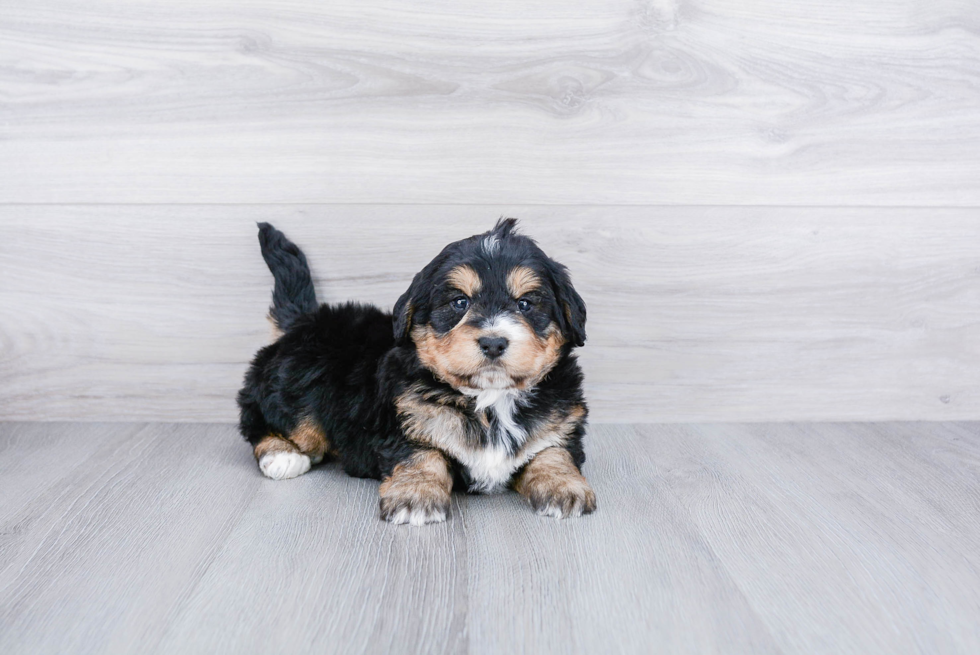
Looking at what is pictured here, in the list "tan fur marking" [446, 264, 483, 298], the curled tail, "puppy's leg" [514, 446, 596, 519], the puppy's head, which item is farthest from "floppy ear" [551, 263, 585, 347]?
the curled tail

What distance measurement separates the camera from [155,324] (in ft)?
8.80

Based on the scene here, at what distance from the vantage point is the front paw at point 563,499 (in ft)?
6.29

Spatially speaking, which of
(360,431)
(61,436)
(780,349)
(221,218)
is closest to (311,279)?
(221,218)

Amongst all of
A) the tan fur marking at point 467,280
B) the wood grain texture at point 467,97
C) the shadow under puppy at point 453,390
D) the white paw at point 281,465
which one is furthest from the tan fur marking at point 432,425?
the wood grain texture at point 467,97

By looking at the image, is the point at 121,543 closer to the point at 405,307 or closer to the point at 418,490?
the point at 418,490

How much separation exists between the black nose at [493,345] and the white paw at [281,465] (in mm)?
790

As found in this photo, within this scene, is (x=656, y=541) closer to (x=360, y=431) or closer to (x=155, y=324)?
(x=360, y=431)

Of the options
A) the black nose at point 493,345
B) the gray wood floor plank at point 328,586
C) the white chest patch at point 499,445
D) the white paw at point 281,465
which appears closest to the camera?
the gray wood floor plank at point 328,586

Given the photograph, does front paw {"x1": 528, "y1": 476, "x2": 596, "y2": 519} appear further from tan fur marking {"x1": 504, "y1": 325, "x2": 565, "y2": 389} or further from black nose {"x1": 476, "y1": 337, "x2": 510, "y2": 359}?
black nose {"x1": 476, "y1": 337, "x2": 510, "y2": 359}

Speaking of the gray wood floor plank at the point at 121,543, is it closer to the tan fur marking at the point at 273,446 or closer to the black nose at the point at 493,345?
the tan fur marking at the point at 273,446

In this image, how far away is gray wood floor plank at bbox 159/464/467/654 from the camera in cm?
136

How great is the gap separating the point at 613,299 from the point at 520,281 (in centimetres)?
86

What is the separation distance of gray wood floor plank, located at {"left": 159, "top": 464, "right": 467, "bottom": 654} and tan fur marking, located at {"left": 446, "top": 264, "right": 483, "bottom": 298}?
0.58 metres

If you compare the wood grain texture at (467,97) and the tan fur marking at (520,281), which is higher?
the wood grain texture at (467,97)
